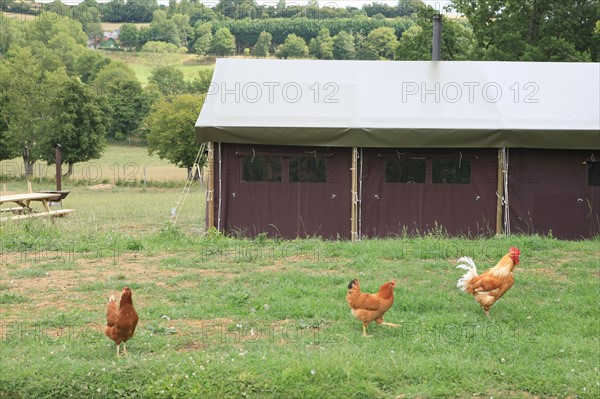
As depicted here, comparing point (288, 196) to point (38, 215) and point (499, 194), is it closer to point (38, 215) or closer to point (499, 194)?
point (499, 194)

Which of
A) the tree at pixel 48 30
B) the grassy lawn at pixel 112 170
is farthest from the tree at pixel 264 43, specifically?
the tree at pixel 48 30

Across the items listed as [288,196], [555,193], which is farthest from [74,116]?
[555,193]

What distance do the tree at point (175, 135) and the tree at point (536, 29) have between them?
23.0 meters

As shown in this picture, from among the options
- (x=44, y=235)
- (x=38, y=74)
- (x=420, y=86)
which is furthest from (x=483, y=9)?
(x=38, y=74)

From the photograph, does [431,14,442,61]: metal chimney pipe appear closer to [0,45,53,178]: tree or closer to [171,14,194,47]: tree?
[0,45,53,178]: tree

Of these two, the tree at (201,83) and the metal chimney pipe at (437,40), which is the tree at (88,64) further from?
the metal chimney pipe at (437,40)

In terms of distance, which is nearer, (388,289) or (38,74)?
(388,289)

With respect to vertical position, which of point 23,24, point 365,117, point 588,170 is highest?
point 23,24

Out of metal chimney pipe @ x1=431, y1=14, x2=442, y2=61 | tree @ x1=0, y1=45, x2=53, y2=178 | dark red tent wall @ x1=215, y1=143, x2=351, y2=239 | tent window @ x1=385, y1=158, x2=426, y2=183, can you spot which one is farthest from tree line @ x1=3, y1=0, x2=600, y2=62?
tree @ x1=0, y1=45, x2=53, y2=178

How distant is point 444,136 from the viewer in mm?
15367

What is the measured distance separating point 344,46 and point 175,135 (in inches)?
536

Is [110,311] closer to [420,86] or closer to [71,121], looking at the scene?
[420,86]

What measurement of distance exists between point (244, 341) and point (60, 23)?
315ft

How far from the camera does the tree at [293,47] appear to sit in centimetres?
5734
